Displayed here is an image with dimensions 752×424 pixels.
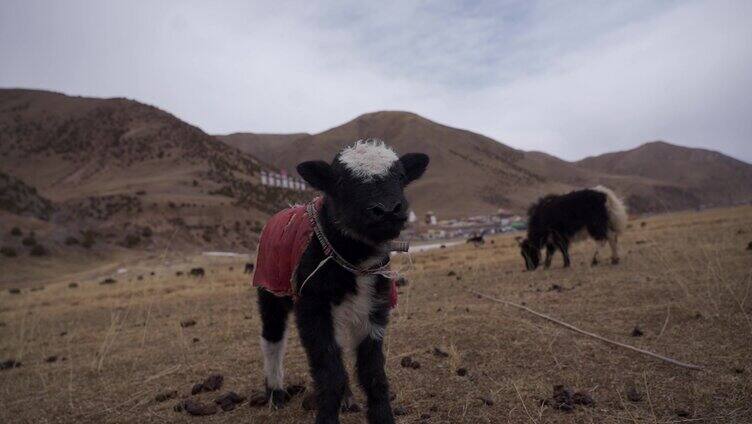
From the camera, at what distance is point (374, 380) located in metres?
4.06

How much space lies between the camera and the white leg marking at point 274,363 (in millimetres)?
5145

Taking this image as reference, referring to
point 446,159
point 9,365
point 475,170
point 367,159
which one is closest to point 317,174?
point 367,159

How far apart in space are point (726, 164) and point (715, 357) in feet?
518

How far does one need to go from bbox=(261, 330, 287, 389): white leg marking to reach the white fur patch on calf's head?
222 centimetres

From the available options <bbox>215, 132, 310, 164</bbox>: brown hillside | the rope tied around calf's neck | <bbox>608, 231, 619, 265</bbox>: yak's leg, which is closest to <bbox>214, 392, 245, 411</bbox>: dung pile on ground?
the rope tied around calf's neck

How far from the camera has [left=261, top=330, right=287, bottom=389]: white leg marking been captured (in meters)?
5.14

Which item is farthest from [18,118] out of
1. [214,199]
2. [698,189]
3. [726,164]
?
[726,164]

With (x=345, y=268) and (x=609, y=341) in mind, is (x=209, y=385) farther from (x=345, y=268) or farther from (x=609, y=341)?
(x=609, y=341)

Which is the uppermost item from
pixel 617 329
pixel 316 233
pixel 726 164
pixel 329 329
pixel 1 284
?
pixel 726 164

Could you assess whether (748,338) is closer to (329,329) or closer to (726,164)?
(329,329)

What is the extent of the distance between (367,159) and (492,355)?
2762mm

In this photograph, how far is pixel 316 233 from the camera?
14.0 feet

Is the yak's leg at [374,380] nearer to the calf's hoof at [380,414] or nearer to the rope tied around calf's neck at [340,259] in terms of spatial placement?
the calf's hoof at [380,414]

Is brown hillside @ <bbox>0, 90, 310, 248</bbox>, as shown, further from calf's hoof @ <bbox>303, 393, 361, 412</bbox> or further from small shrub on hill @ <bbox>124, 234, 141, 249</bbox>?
calf's hoof @ <bbox>303, 393, 361, 412</bbox>
